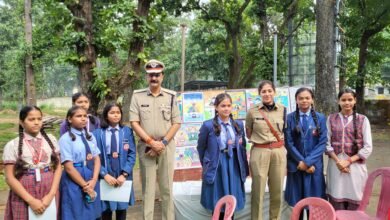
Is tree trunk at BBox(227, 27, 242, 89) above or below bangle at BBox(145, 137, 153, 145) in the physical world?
above

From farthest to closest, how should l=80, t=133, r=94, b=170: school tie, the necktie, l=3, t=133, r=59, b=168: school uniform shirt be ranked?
the necktie < l=80, t=133, r=94, b=170: school tie < l=3, t=133, r=59, b=168: school uniform shirt

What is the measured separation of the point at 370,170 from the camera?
779 centimetres

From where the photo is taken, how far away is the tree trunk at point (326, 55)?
697 cm

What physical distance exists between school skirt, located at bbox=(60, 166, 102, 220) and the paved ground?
1.48 metres

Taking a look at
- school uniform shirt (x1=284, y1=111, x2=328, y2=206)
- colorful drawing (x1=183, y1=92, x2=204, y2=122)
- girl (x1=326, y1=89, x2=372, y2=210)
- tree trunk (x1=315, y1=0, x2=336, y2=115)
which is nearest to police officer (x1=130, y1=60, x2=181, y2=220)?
colorful drawing (x1=183, y1=92, x2=204, y2=122)

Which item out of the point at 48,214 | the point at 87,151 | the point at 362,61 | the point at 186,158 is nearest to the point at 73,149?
the point at 87,151

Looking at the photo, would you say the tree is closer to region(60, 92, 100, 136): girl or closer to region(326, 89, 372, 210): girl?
region(326, 89, 372, 210): girl

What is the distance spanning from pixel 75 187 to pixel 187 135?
1940 millimetres

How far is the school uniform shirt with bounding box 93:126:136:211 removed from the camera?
11.9 ft

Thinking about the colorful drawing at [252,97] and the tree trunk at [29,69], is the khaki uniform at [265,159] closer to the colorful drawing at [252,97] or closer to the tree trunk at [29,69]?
the colorful drawing at [252,97]

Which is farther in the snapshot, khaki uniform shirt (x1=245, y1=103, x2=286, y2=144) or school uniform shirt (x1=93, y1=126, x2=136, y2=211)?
khaki uniform shirt (x1=245, y1=103, x2=286, y2=144)

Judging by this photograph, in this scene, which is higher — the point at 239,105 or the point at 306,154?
the point at 239,105

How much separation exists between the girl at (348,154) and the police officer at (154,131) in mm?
1595

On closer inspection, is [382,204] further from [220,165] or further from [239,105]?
[239,105]
